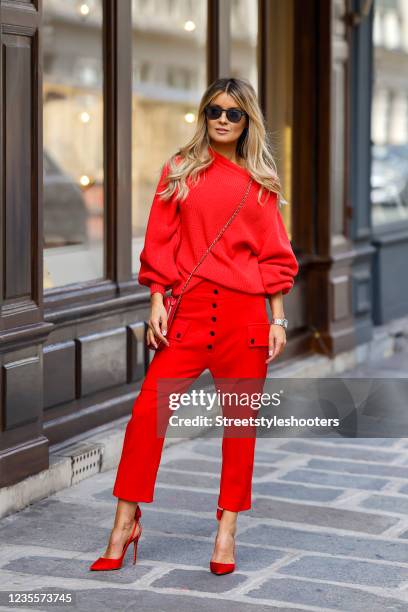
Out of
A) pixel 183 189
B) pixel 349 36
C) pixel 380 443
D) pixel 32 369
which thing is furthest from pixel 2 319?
pixel 349 36

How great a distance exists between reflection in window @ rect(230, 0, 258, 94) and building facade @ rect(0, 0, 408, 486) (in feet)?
0.06

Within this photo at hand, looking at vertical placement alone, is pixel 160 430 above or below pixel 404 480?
above

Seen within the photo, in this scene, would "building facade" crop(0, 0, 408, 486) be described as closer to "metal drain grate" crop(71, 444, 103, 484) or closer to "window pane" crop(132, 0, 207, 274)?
"window pane" crop(132, 0, 207, 274)

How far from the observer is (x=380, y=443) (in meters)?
7.17

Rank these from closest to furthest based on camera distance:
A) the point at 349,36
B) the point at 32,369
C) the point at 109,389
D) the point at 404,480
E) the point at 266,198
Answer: the point at 266,198 → the point at 32,369 → the point at 404,480 → the point at 109,389 → the point at 349,36

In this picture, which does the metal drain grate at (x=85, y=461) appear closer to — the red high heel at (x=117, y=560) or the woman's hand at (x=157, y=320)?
the red high heel at (x=117, y=560)

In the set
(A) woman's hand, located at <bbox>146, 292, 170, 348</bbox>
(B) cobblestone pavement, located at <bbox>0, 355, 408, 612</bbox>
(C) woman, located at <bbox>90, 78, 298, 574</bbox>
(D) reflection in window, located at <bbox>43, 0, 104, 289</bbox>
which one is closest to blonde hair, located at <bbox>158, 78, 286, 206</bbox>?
(C) woman, located at <bbox>90, 78, 298, 574</bbox>

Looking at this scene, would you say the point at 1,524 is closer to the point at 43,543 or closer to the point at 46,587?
the point at 43,543

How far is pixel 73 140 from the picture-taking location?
8.45m

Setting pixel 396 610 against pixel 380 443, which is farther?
pixel 380 443

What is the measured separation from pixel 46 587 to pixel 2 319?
1329mm

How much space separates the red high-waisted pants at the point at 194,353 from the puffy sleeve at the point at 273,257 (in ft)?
0.29

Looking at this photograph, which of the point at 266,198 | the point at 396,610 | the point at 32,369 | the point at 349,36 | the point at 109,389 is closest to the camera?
the point at 396,610

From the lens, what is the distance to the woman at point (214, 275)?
459 centimetres
